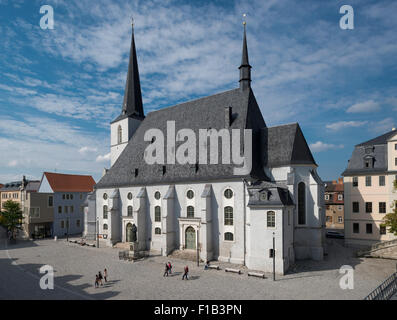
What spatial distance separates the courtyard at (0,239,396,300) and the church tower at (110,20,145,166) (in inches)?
828

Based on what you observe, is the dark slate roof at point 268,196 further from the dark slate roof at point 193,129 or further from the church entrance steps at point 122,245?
the church entrance steps at point 122,245

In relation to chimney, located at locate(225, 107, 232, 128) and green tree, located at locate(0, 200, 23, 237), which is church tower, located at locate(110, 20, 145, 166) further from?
chimney, located at locate(225, 107, 232, 128)

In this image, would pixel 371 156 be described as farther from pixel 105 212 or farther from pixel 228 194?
pixel 105 212

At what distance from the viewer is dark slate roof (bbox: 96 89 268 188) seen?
99.1ft

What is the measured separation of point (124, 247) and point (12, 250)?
56.1ft

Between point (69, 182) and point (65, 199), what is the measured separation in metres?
4.21

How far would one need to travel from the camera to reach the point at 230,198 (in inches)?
1105

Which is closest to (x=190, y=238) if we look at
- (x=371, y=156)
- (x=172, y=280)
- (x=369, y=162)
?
(x=172, y=280)

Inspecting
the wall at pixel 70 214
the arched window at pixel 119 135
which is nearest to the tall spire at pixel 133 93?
the arched window at pixel 119 135

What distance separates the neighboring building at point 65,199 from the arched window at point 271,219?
40.8 metres

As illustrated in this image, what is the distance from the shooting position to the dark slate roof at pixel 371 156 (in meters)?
34.2

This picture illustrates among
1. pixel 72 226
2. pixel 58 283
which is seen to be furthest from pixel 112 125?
pixel 58 283

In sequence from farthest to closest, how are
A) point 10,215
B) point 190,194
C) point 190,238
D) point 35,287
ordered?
point 10,215, point 190,194, point 190,238, point 35,287

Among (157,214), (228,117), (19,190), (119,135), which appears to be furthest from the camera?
(19,190)
